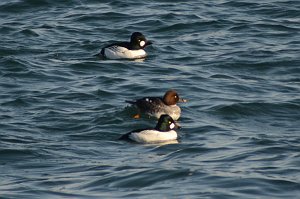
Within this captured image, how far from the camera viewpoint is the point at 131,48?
31.7 m

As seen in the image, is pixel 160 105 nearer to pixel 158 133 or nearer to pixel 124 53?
pixel 158 133

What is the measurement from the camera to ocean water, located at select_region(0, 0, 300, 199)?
64.2 ft

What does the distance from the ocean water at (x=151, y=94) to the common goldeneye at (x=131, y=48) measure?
0.87ft

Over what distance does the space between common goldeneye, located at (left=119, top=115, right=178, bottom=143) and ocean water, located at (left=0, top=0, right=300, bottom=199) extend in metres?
0.19

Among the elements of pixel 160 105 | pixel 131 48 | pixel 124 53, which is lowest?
pixel 124 53

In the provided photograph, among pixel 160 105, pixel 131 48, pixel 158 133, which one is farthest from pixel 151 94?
pixel 158 133

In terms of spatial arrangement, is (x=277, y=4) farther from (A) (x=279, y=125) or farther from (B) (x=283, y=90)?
(A) (x=279, y=125)

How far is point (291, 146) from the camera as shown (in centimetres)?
2228

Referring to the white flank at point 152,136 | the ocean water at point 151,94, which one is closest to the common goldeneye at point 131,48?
the ocean water at point 151,94

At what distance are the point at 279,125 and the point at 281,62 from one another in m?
5.97

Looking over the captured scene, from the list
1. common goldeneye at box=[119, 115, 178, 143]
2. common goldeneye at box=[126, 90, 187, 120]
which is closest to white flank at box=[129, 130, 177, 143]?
common goldeneye at box=[119, 115, 178, 143]

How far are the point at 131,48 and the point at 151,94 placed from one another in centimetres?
414

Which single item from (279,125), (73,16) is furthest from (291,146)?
(73,16)

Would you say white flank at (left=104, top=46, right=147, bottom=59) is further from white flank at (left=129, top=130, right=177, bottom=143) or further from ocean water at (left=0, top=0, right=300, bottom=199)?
white flank at (left=129, top=130, right=177, bottom=143)
